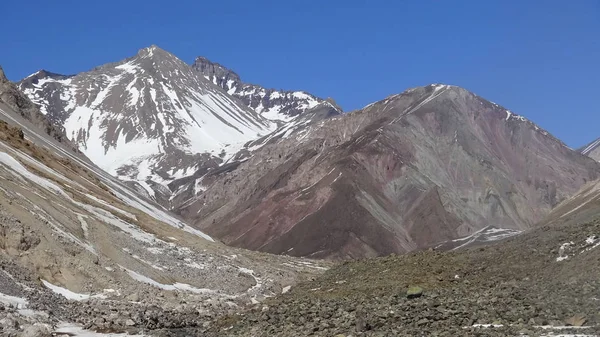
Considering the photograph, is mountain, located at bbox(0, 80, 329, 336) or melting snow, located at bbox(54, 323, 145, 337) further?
mountain, located at bbox(0, 80, 329, 336)

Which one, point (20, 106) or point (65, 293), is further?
point (20, 106)

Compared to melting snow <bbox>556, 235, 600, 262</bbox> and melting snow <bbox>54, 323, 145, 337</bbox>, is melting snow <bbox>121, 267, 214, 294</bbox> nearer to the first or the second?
melting snow <bbox>54, 323, 145, 337</bbox>

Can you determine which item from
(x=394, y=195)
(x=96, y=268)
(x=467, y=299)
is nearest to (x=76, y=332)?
(x=467, y=299)

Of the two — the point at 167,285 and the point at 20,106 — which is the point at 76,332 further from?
the point at 20,106

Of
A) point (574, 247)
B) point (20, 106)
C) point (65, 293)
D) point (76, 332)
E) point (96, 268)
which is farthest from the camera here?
point (20, 106)

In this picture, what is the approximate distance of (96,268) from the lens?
40688 mm

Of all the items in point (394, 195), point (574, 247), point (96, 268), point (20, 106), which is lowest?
point (96, 268)

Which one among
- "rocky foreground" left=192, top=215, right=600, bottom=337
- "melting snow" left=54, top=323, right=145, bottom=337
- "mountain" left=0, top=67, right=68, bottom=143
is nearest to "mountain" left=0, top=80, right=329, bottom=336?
"melting snow" left=54, top=323, right=145, bottom=337

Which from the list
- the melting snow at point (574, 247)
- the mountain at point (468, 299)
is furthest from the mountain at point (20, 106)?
the melting snow at point (574, 247)

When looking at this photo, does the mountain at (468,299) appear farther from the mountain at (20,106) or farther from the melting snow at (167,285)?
the mountain at (20,106)

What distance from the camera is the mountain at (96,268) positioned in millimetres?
30359

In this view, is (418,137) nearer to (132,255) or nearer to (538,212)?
(538,212)

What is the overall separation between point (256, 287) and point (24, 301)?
24927 millimetres

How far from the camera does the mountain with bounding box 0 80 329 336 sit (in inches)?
1195
